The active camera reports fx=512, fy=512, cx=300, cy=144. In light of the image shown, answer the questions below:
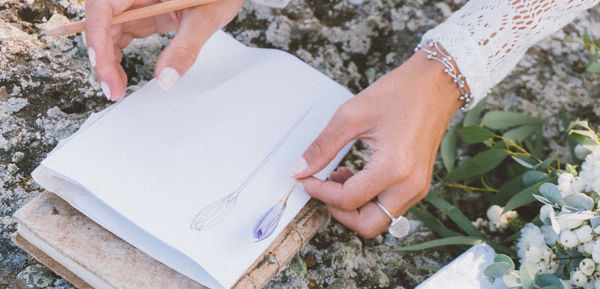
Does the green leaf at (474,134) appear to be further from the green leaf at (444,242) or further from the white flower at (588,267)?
the white flower at (588,267)

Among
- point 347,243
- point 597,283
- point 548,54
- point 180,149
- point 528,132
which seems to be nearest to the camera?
point 597,283

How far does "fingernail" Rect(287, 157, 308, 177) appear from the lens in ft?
2.85

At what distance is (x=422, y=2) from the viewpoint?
132 cm

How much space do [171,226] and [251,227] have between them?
0.12 meters

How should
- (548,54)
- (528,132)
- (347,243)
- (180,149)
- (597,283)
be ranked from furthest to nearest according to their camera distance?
(548,54)
(528,132)
(347,243)
(180,149)
(597,283)

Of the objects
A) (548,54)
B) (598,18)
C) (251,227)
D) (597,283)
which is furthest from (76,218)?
(598,18)

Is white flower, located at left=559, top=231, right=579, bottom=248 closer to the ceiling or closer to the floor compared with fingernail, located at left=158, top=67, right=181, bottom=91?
closer to the floor

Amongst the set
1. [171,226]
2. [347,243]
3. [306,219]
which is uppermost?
[171,226]

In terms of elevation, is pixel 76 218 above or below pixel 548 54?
above

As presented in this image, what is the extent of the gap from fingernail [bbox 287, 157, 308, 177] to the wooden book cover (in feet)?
0.47

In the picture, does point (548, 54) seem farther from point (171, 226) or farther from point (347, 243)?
point (171, 226)

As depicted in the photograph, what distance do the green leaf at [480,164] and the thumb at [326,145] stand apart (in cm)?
31

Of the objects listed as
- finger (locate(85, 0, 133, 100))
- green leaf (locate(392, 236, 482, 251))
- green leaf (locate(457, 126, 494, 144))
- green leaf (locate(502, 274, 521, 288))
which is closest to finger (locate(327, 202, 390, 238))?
green leaf (locate(392, 236, 482, 251))

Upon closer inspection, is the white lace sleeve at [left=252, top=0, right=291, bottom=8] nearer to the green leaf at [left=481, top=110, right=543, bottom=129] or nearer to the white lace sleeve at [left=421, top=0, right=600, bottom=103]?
the white lace sleeve at [left=421, top=0, right=600, bottom=103]
